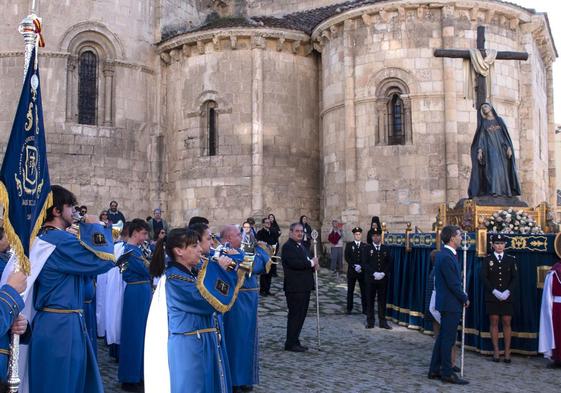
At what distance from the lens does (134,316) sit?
779 cm

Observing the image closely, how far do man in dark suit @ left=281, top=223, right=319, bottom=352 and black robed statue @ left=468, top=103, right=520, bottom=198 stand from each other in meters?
3.96

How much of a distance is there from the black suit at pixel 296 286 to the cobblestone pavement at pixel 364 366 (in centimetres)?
38

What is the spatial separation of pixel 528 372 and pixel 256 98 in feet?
46.0

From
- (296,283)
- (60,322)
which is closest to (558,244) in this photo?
(296,283)

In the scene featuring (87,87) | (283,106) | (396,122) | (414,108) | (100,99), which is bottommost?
(396,122)

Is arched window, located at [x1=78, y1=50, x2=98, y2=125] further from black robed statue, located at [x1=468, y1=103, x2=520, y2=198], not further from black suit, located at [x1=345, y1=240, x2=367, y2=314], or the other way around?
black robed statue, located at [x1=468, y1=103, x2=520, y2=198]

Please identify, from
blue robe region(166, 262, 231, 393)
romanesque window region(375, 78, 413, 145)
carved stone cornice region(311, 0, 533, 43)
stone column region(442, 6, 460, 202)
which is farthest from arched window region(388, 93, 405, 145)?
blue robe region(166, 262, 231, 393)

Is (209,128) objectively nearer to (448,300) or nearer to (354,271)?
(354,271)

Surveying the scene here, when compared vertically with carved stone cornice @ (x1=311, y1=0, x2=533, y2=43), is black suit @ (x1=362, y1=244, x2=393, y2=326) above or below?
below

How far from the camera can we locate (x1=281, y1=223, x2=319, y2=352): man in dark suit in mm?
9750

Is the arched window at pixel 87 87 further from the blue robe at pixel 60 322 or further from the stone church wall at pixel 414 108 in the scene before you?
the blue robe at pixel 60 322

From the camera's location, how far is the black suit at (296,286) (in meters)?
9.75

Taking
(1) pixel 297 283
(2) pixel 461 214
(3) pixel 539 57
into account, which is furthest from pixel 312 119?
(1) pixel 297 283

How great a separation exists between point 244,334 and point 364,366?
2207 mm
